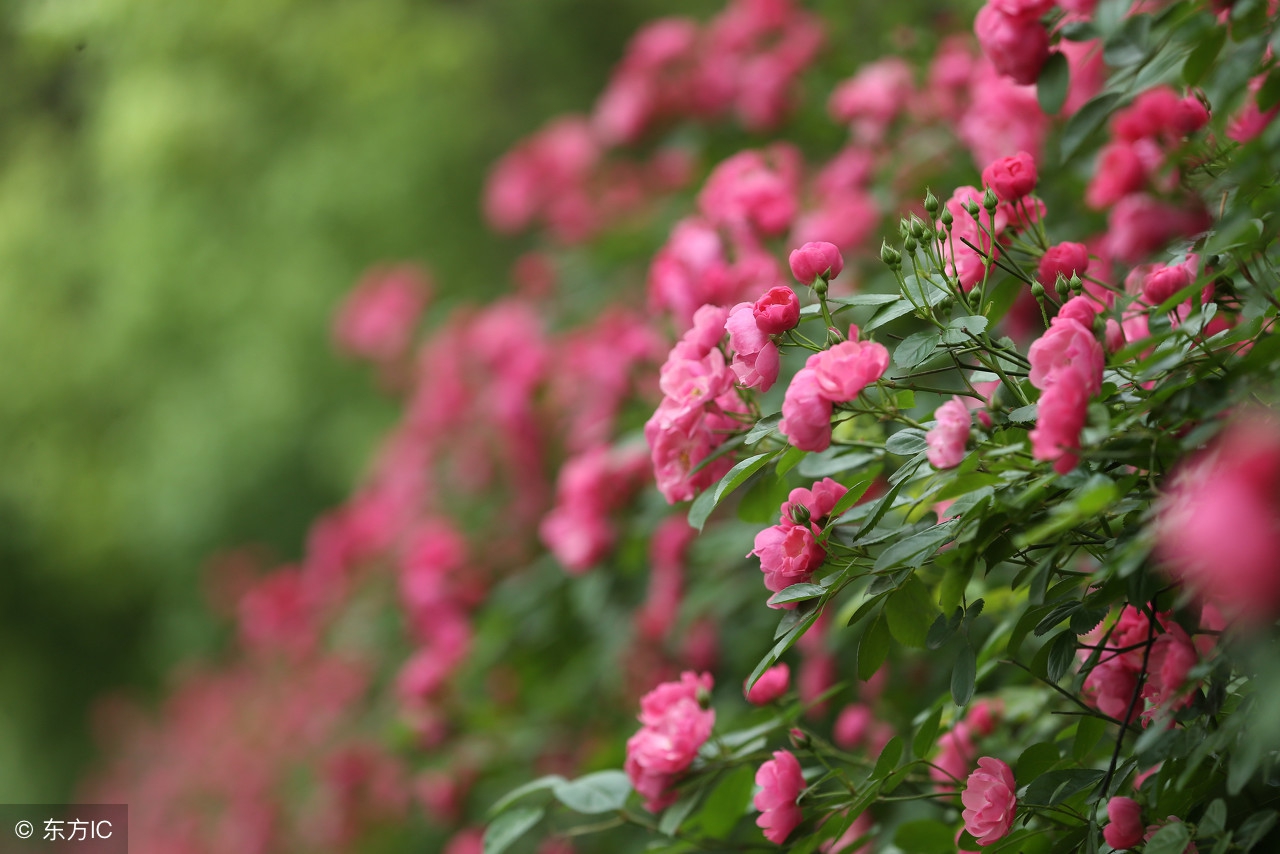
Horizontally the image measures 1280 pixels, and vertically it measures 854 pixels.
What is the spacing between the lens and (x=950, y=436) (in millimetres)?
654

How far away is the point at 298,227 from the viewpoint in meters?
4.12

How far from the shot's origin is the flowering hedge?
0.67 meters

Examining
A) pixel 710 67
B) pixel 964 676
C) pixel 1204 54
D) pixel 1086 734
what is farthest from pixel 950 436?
pixel 710 67

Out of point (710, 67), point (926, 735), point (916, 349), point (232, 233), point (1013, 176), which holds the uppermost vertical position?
point (232, 233)

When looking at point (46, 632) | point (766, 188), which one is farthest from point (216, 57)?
point (766, 188)

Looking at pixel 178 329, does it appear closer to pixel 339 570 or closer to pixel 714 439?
pixel 339 570

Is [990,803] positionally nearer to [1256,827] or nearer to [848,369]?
[1256,827]

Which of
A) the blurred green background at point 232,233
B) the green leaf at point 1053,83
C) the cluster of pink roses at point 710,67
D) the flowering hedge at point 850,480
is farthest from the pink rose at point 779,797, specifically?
the blurred green background at point 232,233

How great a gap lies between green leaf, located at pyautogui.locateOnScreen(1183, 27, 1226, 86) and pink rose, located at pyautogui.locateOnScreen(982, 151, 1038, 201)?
13 centimetres

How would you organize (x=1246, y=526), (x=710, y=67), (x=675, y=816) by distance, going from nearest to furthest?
1. (x=1246, y=526)
2. (x=675, y=816)
3. (x=710, y=67)

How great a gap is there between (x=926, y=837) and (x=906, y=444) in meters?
0.37

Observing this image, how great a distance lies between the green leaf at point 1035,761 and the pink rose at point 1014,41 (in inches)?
22.8

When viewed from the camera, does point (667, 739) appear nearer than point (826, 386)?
No

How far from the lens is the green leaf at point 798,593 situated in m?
0.71
